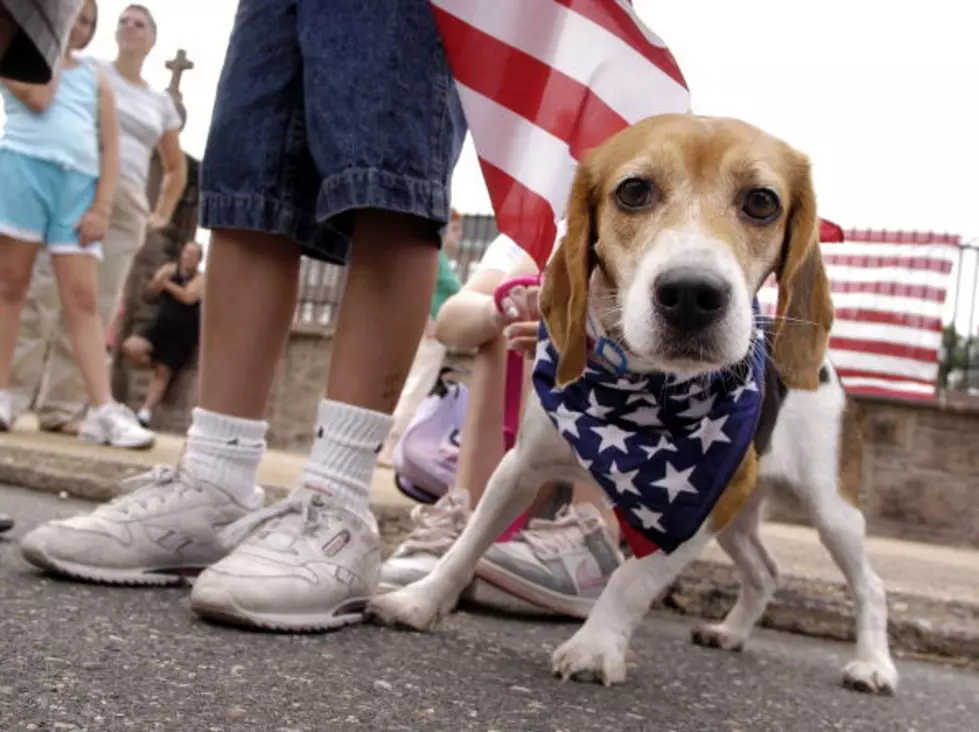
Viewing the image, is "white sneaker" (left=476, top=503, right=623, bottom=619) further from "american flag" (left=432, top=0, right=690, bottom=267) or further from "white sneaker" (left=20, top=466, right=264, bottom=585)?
"american flag" (left=432, top=0, right=690, bottom=267)

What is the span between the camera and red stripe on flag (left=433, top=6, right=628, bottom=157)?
6.43 ft

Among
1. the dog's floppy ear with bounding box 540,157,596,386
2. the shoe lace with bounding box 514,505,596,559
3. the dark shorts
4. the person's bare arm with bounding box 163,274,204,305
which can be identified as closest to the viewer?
the dog's floppy ear with bounding box 540,157,596,386

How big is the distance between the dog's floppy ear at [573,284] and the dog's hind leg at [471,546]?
218 millimetres

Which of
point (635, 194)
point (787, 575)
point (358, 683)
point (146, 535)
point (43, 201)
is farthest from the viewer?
point (43, 201)

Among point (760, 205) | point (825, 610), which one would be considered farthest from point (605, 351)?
point (825, 610)

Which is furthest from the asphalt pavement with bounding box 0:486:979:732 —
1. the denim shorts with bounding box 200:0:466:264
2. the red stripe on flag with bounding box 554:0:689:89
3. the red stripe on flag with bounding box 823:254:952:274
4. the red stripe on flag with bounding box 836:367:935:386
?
the red stripe on flag with bounding box 823:254:952:274

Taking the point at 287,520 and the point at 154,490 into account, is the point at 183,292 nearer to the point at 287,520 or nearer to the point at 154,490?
the point at 154,490

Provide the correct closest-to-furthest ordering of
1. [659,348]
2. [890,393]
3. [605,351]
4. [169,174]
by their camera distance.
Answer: [659,348], [605,351], [169,174], [890,393]

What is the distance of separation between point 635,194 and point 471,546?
781 mm

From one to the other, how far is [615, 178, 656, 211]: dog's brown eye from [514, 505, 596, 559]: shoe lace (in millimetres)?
992

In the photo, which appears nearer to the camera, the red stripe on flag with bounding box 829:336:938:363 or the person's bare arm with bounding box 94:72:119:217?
the person's bare arm with bounding box 94:72:119:217

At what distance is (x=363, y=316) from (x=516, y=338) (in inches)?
13.2

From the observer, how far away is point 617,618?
180 centimetres

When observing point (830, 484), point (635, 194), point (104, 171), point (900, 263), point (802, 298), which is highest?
point (900, 263)
